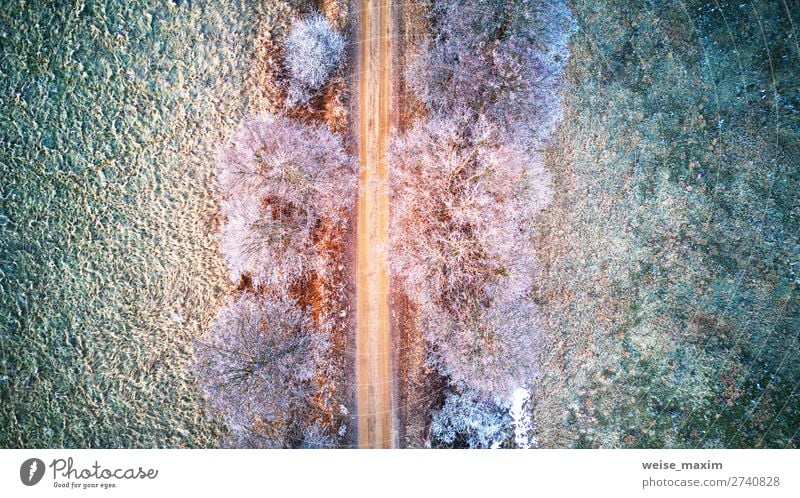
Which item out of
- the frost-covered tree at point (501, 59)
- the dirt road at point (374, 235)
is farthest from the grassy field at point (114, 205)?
the frost-covered tree at point (501, 59)

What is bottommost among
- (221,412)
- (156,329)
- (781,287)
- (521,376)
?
(221,412)

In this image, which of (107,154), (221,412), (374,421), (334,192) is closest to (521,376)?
(374,421)

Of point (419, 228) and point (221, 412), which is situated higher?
point (419, 228)

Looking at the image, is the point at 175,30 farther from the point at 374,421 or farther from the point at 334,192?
the point at 374,421

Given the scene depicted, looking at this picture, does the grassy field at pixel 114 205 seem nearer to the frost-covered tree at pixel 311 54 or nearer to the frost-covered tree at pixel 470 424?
the frost-covered tree at pixel 311 54

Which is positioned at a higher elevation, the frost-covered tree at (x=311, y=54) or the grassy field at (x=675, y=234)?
the frost-covered tree at (x=311, y=54)
